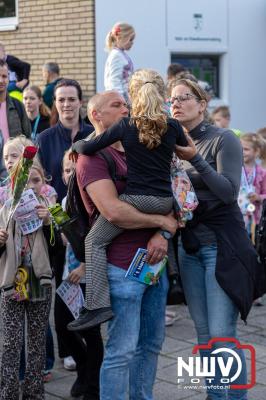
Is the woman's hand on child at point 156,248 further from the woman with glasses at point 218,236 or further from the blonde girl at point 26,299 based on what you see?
the blonde girl at point 26,299

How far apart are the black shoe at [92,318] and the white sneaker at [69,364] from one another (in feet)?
5.10

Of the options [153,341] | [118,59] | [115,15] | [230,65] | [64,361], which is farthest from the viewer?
[230,65]

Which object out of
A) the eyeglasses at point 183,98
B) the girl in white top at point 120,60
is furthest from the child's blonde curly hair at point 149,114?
the girl in white top at point 120,60

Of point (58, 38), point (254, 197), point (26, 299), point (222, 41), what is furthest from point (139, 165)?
point (222, 41)

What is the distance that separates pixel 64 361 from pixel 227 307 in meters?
1.70

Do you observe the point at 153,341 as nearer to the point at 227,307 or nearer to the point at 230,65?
the point at 227,307

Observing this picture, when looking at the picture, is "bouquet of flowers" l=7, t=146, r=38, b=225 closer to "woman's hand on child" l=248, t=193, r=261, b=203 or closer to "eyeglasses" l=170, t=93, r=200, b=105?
"eyeglasses" l=170, t=93, r=200, b=105

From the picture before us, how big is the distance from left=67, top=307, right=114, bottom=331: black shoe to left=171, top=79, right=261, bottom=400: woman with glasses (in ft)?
2.14

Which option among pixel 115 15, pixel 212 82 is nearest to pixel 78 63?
pixel 115 15

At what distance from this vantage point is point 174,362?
5.53 meters

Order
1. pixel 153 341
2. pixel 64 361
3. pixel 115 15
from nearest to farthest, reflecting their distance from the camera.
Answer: pixel 153 341
pixel 64 361
pixel 115 15

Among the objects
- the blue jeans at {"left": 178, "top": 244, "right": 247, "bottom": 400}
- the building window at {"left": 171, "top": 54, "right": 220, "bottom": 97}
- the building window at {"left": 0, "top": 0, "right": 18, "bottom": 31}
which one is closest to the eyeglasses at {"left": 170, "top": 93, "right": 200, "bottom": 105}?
the blue jeans at {"left": 178, "top": 244, "right": 247, "bottom": 400}

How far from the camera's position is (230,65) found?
12477mm

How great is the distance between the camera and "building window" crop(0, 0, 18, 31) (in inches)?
471
